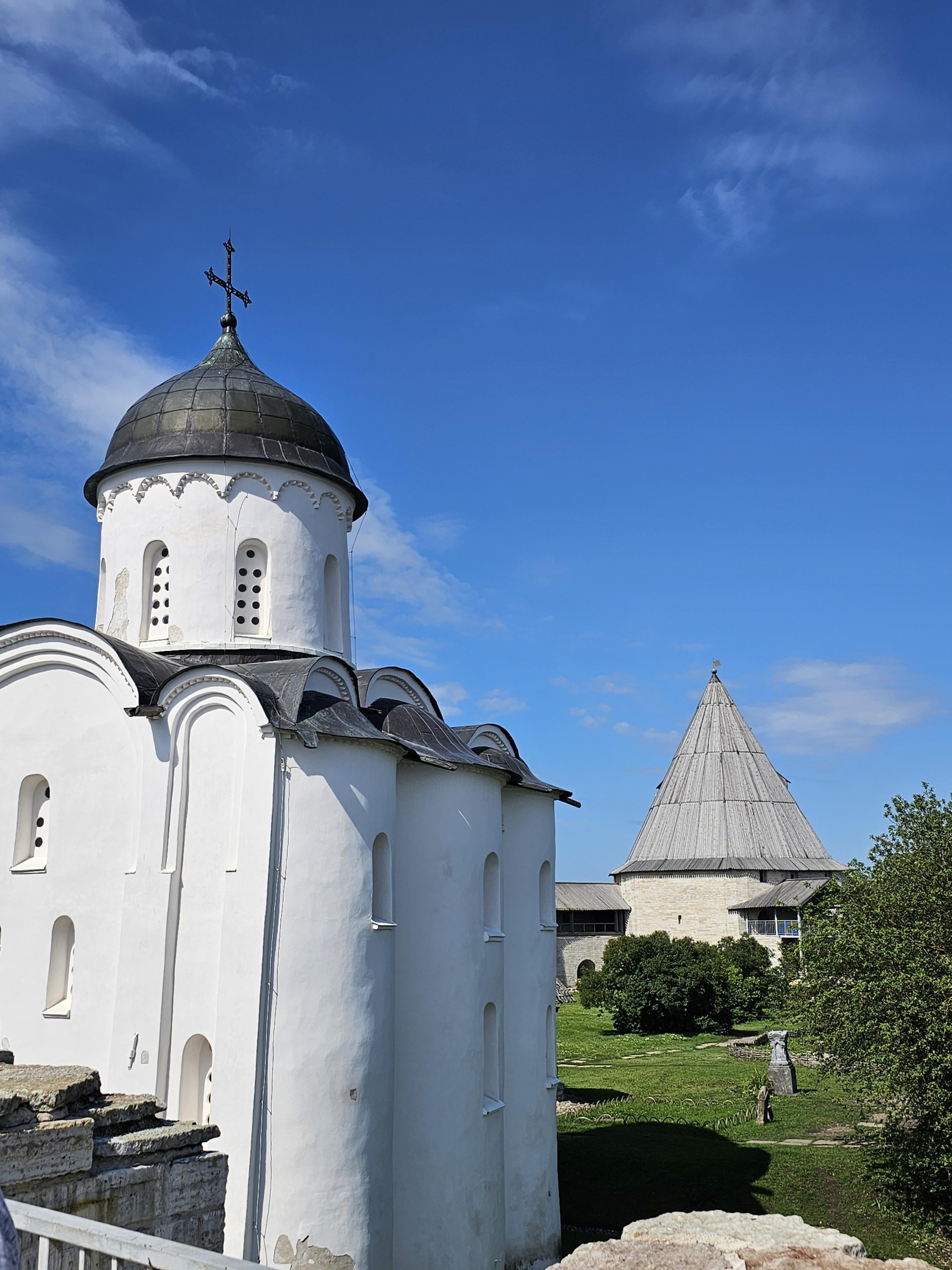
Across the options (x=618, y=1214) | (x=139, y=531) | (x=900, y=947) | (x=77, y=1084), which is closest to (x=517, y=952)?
(x=618, y=1214)

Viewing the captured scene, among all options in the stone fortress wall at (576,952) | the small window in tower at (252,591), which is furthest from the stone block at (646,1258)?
the stone fortress wall at (576,952)

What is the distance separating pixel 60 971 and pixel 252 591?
205 inches

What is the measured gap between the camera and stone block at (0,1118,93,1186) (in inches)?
205

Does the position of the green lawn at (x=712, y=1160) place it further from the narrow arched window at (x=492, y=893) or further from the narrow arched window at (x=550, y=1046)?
the narrow arched window at (x=492, y=893)

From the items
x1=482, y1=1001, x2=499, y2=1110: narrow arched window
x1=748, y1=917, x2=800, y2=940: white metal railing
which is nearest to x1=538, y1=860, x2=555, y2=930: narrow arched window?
x1=482, y1=1001, x2=499, y2=1110: narrow arched window

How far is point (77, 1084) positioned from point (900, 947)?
30.4ft

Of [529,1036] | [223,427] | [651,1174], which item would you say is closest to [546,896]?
→ [529,1036]

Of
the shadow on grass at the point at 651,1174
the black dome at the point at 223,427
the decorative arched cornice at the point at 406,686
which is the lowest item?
the shadow on grass at the point at 651,1174

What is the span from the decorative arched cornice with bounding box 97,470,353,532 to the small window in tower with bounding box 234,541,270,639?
0.73 meters

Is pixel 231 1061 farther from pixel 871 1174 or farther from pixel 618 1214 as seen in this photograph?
pixel 871 1174

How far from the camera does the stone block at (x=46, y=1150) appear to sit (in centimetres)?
520

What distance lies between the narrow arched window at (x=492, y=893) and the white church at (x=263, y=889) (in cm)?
4

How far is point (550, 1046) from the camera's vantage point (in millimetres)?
14953

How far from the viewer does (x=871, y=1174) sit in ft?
47.6
